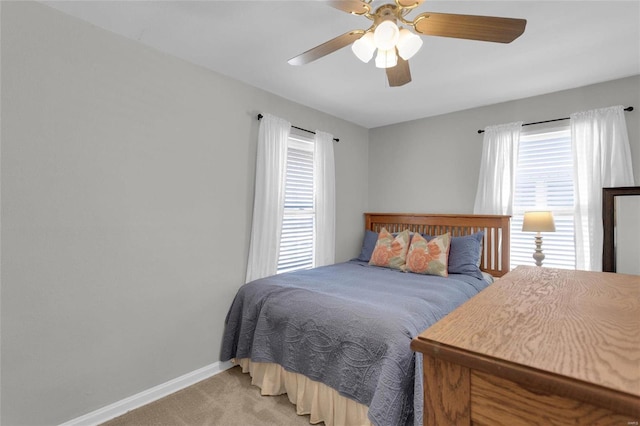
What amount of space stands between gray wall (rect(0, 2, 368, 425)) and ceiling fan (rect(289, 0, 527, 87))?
56.0 inches

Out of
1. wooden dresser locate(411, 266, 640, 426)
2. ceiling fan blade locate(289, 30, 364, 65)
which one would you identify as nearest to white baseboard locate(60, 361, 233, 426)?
wooden dresser locate(411, 266, 640, 426)

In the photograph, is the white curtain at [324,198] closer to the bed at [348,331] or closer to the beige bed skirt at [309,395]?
the bed at [348,331]

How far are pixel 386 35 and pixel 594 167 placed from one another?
8.42ft

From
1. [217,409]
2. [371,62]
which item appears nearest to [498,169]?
[371,62]

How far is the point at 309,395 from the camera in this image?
1.98 m

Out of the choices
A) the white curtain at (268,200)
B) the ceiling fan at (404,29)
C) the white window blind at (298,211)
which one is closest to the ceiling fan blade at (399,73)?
the ceiling fan at (404,29)

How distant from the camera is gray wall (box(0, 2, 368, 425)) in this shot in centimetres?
165

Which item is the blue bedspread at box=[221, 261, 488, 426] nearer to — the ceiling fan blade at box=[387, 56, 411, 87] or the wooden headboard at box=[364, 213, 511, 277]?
the wooden headboard at box=[364, 213, 511, 277]

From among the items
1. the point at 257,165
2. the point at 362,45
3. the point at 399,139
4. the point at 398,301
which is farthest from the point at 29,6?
the point at 399,139

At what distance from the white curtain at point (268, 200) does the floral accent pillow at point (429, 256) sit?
1.36m

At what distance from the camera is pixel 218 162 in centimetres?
255

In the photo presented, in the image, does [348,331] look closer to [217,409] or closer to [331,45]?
[217,409]

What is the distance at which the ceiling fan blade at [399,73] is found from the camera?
1.67 m

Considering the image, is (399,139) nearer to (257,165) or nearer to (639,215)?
(257,165)
